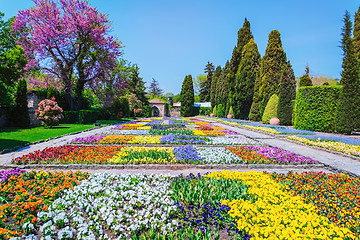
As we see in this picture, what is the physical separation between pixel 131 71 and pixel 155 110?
10078mm

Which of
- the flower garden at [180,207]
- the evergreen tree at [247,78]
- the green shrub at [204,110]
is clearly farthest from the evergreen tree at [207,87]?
the flower garden at [180,207]

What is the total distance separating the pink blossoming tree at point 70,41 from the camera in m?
18.3

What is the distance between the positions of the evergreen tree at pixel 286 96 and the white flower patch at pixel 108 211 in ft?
57.9

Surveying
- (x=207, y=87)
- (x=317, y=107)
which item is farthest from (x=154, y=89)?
(x=317, y=107)

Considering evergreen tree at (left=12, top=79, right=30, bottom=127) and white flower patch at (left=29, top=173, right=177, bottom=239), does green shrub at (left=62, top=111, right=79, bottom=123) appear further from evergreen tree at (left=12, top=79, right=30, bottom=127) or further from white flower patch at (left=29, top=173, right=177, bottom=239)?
white flower patch at (left=29, top=173, right=177, bottom=239)

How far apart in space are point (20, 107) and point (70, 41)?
305 inches

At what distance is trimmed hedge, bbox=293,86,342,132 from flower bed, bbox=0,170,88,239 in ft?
49.9

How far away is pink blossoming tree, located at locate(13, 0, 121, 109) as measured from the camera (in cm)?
1831

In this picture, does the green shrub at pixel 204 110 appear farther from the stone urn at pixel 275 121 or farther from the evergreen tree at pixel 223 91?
the stone urn at pixel 275 121

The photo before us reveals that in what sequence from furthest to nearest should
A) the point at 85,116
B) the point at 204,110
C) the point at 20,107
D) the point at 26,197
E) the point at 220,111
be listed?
the point at 204,110, the point at 220,111, the point at 85,116, the point at 20,107, the point at 26,197

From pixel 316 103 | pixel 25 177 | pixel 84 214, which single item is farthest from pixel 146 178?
pixel 316 103

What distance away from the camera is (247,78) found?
27.7 metres

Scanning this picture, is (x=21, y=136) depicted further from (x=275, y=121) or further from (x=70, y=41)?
(x=275, y=121)

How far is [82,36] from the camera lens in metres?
19.8
